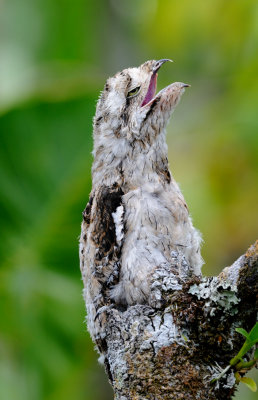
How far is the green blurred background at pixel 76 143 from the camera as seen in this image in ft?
20.6

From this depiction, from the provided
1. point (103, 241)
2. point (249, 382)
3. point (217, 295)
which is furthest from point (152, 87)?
point (249, 382)

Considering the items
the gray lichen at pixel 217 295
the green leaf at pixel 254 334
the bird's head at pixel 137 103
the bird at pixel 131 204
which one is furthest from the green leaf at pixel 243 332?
the bird's head at pixel 137 103

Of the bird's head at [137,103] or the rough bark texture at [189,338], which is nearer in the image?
the rough bark texture at [189,338]

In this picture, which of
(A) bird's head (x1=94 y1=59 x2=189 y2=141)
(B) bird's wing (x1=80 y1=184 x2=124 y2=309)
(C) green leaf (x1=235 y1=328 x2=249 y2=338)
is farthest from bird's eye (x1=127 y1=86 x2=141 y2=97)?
(C) green leaf (x1=235 y1=328 x2=249 y2=338)

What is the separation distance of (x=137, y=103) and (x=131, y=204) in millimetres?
526

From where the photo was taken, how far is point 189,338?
118 inches

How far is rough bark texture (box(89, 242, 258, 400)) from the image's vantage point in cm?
282

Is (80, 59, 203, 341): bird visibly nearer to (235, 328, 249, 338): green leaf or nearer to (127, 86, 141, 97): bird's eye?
(127, 86, 141, 97): bird's eye

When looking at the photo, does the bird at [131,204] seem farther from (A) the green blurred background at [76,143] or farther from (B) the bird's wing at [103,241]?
(A) the green blurred background at [76,143]

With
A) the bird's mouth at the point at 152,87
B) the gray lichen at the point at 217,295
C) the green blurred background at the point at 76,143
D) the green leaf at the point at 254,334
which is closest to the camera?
the green leaf at the point at 254,334

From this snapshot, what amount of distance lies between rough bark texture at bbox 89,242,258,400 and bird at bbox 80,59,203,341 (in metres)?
0.24

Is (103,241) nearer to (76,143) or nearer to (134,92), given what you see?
(134,92)

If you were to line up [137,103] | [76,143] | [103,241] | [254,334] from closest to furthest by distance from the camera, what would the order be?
1. [254,334]
2. [103,241]
3. [137,103]
4. [76,143]

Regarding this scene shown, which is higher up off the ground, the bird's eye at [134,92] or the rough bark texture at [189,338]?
the bird's eye at [134,92]
